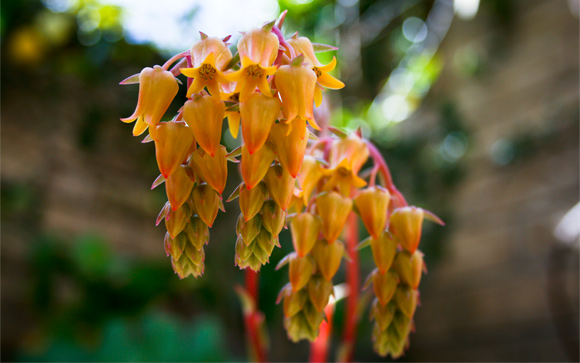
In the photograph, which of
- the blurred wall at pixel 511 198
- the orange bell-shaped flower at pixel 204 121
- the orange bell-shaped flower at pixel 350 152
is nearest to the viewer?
the orange bell-shaped flower at pixel 204 121

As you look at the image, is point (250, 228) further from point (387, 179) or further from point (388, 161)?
point (388, 161)

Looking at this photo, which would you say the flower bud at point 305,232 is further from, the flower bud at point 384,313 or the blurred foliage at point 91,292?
the blurred foliage at point 91,292

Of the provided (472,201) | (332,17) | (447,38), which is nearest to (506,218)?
(472,201)

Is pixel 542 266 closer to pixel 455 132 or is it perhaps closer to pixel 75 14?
pixel 455 132

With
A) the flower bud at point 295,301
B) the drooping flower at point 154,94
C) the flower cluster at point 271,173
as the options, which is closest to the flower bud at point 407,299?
the flower cluster at point 271,173

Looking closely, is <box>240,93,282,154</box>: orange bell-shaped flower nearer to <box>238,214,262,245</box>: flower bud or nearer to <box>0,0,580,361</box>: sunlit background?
<box>238,214,262,245</box>: flower bud

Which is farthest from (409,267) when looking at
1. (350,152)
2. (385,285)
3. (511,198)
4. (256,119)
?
(511,198)

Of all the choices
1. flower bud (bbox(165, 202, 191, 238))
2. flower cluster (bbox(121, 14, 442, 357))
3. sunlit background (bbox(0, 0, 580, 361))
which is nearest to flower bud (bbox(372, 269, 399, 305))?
flower cluster (bbox(121, 14, 442, 357))
